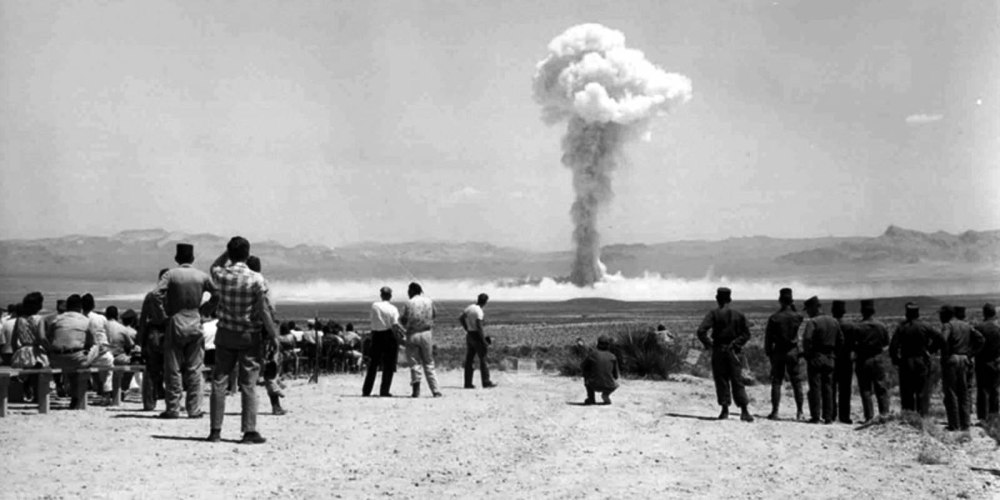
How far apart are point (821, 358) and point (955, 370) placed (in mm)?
1791

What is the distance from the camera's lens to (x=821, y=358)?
51.9ft

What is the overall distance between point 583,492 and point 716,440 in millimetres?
3869

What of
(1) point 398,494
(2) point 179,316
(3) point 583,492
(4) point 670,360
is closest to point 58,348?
(2) point 179,316

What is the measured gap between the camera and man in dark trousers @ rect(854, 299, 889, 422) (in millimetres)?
15805

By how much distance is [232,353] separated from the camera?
37.6ft

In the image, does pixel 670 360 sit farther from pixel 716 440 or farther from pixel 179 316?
pixel 179 316

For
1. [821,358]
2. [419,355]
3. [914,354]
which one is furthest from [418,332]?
[914,354]

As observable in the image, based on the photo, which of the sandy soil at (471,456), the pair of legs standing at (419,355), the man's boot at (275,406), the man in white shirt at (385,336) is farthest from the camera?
the pair of legs standing at (419,355)

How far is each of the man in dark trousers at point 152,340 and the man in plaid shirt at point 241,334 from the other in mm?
1890

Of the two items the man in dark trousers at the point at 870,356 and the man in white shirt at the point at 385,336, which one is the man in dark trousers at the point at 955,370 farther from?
the man in white shirt at the point at 385,336

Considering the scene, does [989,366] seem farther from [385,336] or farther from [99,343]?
[99,343]

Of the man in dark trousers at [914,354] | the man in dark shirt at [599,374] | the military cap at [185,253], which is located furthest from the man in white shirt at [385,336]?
the man in dark trousers at [914,354]

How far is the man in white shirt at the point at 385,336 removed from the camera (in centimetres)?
1705

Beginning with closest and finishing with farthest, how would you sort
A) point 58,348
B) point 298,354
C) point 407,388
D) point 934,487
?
point 934,487
point 58,348
point 407,388
point 298,354
